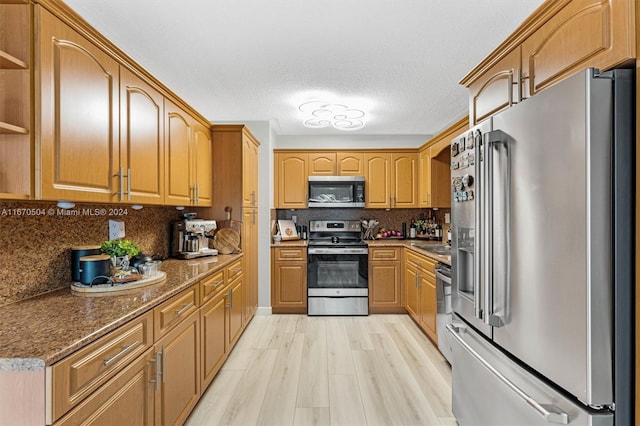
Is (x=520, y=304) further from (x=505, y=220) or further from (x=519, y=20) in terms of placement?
(x=519, y=20)

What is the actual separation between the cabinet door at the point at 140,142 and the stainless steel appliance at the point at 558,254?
1.88m

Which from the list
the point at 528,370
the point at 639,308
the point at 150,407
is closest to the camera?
the point at 639,308

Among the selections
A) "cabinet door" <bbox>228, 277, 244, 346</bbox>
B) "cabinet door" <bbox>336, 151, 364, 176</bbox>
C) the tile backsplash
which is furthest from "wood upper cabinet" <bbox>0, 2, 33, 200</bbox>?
"cabinet door" <bbox>336, 151, 364, 176</bbox>

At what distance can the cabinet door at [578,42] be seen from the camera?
1163 mm

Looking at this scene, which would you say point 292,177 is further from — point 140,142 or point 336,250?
point 140,142

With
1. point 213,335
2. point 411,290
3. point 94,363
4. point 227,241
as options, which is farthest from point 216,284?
point 411,290

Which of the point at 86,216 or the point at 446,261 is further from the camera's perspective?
the point at 446,261

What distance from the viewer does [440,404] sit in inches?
94.9

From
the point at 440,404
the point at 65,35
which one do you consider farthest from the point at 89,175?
the point at 440,404

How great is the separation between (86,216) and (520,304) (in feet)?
7.94

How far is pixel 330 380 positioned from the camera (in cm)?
276

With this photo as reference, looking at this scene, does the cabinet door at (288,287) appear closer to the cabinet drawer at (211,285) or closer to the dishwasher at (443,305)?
the cabinet drawer at (211,285)

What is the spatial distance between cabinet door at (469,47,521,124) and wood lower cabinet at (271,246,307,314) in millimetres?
2829

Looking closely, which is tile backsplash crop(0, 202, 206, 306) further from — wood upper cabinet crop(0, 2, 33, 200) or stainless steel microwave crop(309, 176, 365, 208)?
stainless steel microwave crop(309, 176, 365, 208)
